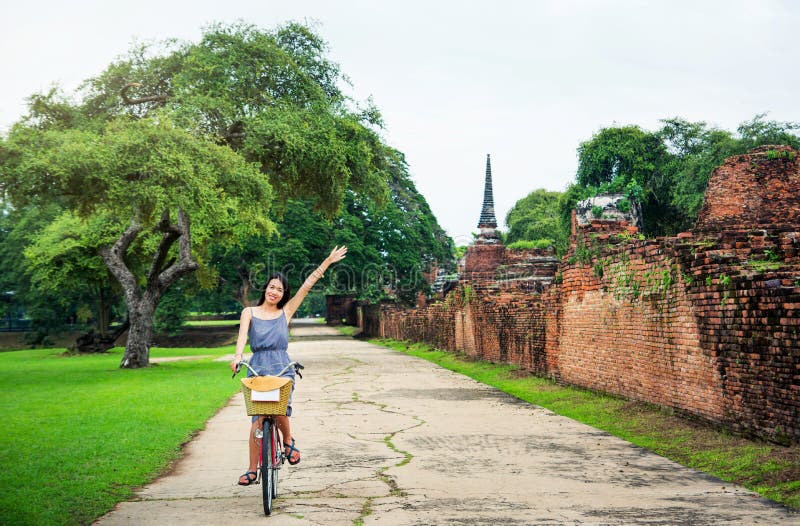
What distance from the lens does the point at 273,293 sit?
6352 mm

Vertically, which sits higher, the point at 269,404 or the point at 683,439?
the point at 269,404

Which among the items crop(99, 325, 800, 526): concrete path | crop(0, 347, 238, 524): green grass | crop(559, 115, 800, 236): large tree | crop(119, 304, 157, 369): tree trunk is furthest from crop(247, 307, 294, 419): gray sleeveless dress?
crop(559, 115, 800, 236): large tree

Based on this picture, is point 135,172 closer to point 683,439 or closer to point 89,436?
point 89,436

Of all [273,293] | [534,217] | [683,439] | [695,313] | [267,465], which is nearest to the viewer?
[267,465]

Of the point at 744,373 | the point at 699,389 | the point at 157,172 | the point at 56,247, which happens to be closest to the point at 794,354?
the point at 744,373

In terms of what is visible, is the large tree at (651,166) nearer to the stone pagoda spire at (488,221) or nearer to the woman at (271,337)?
the stone pagoda spire at (488,221)

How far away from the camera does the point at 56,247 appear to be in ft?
101

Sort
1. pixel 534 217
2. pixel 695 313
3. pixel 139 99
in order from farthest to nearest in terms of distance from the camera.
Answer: pixel 534 217
pixel 139 99
pixel 695 313

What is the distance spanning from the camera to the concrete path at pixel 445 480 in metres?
5.43

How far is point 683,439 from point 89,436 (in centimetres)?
650

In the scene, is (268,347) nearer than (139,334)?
Yes

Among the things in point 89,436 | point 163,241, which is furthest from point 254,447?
point 163,241

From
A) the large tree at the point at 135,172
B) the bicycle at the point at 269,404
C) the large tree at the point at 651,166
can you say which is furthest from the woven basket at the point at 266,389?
the large tree at the point at 651,166

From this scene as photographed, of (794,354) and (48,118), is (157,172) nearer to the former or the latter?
(48,118)
